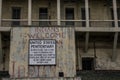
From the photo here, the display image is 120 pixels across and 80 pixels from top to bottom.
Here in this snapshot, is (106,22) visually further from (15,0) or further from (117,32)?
(15,0)

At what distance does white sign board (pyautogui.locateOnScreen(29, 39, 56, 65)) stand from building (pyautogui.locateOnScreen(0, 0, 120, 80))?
114 mm

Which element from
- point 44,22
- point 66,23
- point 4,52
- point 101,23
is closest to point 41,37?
point 44,22

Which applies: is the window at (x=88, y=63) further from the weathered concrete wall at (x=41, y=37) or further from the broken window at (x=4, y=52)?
→ the broken window at (x=4, y=52)

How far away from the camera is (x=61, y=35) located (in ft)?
78.7

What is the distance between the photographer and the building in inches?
914

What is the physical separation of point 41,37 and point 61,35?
5.19 ft

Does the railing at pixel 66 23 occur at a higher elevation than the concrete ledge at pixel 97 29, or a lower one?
higher

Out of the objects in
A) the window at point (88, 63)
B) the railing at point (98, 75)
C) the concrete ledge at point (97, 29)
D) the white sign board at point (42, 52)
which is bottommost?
the railing at point (98, 75)

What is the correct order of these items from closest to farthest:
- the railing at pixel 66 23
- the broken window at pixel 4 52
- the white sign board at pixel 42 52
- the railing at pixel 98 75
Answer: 1. the white sign board at pixel 42 52
2. the railing at pixel 98 75
3. the broken window at pixel 4 52
4. the railing at pixel 66 23

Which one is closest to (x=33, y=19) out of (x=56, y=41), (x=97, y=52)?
(x=56, y=41)

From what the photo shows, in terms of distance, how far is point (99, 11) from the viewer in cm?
2855

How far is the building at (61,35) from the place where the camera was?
914 inches

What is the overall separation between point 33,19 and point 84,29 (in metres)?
4.99

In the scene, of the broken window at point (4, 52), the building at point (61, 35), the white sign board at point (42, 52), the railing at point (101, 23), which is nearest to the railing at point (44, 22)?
the building at point (61, 35)
